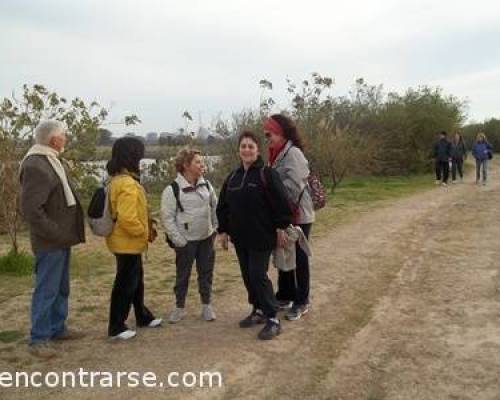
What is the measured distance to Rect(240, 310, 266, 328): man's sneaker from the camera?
17.6 feet

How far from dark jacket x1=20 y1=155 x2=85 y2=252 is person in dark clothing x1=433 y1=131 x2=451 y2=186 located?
52.4ft

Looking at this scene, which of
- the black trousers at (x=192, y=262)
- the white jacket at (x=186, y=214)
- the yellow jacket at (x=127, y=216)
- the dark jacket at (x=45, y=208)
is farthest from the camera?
the black trousers at (x=192, y=262)

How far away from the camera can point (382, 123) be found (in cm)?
2520

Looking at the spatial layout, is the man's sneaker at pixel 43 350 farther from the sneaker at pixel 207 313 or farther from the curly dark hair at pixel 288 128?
the curly dark hair at pixel 288 128

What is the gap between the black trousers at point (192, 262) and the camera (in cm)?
542

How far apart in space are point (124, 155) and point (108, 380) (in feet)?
6.28

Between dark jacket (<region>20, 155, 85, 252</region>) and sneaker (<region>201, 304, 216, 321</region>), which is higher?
dark jacket (<region>20, 155, 85, 252</region>)

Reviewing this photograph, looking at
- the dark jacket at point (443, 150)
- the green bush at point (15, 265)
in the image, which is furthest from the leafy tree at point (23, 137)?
the dark jacket at point (443, 150)

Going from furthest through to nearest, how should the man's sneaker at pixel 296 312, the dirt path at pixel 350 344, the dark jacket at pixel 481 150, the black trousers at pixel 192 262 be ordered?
the dark jacket at pixel 481 150
the man's sneaker at pixel 296 312
the black trousers at pixel 192 262
the dirt path at pixel 350 344

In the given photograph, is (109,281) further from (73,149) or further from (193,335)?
(73,149)

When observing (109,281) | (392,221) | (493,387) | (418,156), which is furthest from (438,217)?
(418,156)

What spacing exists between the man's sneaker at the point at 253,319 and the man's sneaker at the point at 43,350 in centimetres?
171

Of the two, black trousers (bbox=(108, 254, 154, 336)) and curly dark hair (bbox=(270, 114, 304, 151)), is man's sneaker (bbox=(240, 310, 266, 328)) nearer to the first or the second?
black trousers (bbox=(108, 254, 154, 336))

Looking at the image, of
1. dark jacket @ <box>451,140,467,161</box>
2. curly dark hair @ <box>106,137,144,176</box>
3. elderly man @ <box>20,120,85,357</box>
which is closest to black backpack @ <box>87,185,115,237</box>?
elderly man @ <box>20,120,85,357</box>
